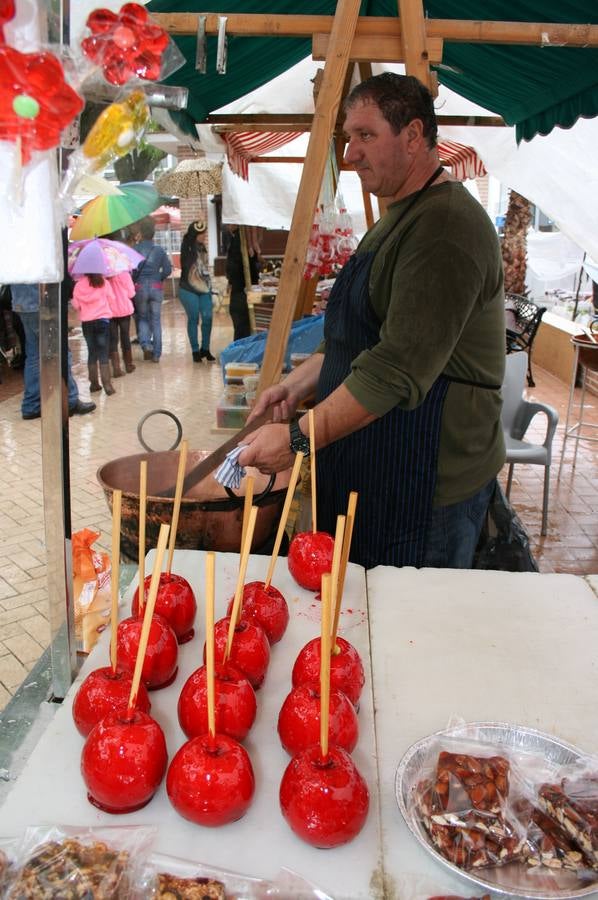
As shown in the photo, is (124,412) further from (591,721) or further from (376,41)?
(591,721)

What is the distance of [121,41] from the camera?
84cm

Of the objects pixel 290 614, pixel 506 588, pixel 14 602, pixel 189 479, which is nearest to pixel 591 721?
pixel 506 588

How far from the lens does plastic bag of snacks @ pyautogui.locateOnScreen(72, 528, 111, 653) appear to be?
166 centimetres

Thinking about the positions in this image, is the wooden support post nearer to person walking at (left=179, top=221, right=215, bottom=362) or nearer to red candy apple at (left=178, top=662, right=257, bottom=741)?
red candy apple at (left=178, top=662, right=257, bottom=741)

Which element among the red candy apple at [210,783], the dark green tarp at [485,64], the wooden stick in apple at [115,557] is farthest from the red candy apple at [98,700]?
the dark green tarp at [485,64]

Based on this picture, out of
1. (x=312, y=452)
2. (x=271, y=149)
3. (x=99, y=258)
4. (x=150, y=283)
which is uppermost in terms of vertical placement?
(x=271, y=149)

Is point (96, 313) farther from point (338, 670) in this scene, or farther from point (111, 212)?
point (338, 670)

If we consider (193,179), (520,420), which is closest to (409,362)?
(520,420)

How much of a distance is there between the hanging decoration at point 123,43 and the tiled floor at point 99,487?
234 centimetres

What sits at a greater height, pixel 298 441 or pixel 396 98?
pixel 396 98

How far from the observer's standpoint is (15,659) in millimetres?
2773

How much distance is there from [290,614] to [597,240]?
2.99 meters

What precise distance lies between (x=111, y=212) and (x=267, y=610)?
6.01 m

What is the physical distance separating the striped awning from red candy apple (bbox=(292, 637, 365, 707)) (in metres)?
5.21
